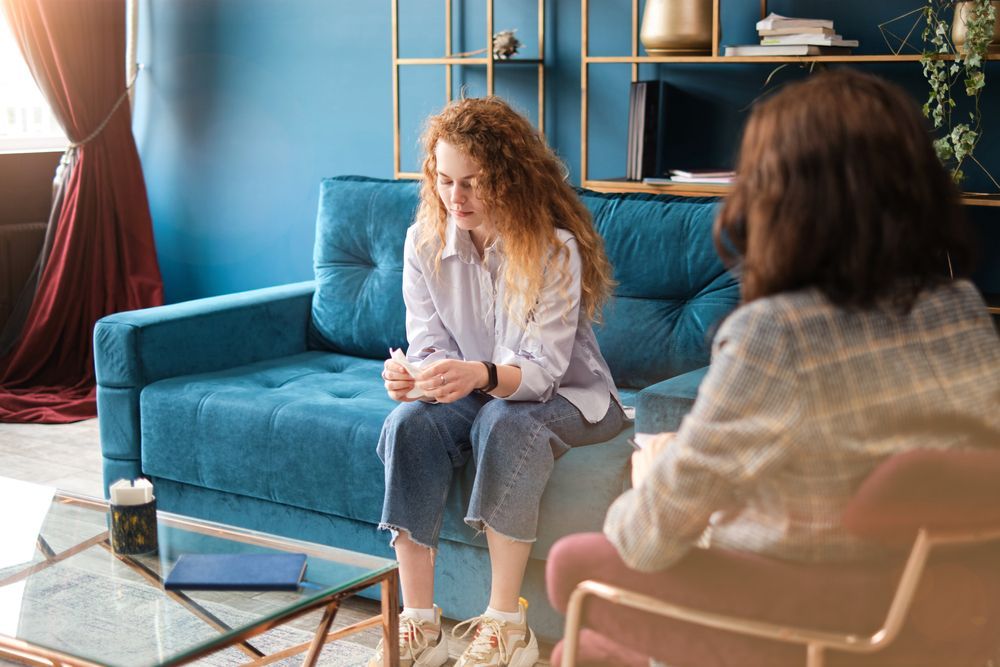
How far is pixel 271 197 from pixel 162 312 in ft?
4.85

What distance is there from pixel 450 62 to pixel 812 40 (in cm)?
121

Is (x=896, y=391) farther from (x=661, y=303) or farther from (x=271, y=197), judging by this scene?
(x=271, y=197)

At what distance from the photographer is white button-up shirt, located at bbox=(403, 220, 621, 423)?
7.80ft

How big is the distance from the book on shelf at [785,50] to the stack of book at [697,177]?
0.32m

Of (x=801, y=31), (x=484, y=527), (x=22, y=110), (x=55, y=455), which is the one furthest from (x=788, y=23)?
(x=22, y=110)

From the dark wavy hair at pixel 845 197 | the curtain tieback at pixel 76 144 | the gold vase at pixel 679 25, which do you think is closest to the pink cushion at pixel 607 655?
the dark wavy hair at pixel 845 197

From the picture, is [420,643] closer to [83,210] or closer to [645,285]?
[645,285]

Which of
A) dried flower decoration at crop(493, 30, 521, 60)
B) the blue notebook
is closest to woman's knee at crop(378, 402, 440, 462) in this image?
the blue notebook

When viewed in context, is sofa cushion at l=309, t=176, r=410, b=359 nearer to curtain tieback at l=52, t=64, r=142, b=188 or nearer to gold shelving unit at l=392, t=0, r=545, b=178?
gold shelving unit at l=392, t=0, r=545, b=178

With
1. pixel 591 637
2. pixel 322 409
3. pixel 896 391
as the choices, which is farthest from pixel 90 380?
pixel 896 391

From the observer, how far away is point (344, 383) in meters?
2.98

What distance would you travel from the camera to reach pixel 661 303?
2.80 metres

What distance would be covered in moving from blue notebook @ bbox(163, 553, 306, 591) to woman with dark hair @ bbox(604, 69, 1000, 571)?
2.59ft

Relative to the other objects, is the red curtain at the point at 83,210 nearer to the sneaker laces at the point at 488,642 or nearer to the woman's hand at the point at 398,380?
the woman's hand at the point at 398,380
